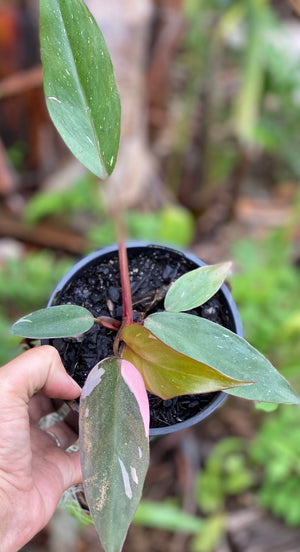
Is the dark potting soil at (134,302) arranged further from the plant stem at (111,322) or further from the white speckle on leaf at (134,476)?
the white speckle on leaf at (134,476)

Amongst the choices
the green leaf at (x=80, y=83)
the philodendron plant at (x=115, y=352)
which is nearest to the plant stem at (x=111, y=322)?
the philodendron plant at (x=115, y=352)

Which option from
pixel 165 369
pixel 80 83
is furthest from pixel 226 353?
pixel 80 83

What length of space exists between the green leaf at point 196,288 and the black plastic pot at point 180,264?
0.09 meters

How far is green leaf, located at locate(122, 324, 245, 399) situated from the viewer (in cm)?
42

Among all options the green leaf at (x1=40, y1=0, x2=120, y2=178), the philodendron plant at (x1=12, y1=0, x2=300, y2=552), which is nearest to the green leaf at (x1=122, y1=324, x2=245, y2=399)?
the philodendron plant at (x1=12, y1=0, x2=300, y2=552)

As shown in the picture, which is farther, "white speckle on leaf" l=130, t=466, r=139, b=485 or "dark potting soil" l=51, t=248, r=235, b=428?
"dark potting soil" l=51, t=248, r=235, b=428

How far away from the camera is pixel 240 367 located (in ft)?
1.47

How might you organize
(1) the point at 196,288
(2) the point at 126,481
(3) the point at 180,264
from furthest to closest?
(3) the point at 180,264, (1) the point at 196,288, (2) the point at 126,481

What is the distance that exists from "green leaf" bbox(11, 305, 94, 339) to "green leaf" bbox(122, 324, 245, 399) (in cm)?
5

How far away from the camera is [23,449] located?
1.51 ft

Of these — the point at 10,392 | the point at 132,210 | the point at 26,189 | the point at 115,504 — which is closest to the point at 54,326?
the point at 10,392

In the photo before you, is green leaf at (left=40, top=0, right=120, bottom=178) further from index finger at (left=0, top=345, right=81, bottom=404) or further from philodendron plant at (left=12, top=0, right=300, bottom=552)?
index finger at (left=0, top=345, right=81, bottom=404)

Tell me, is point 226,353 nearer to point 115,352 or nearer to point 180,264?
point 115,352

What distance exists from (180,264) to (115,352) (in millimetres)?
212
